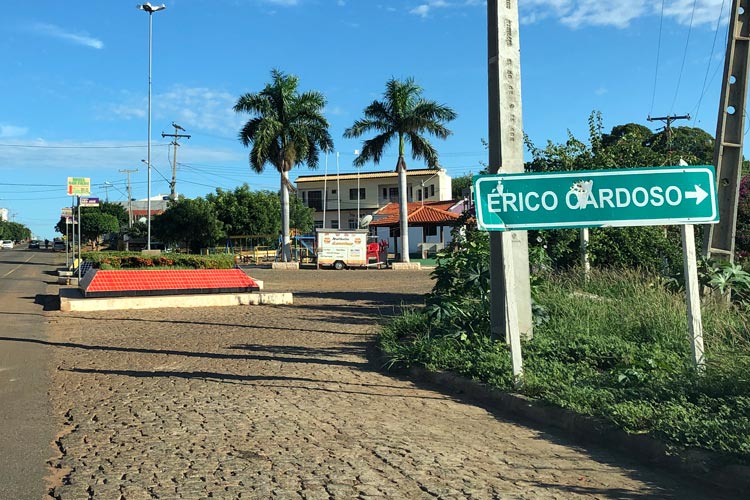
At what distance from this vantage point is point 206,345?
34.5 ft

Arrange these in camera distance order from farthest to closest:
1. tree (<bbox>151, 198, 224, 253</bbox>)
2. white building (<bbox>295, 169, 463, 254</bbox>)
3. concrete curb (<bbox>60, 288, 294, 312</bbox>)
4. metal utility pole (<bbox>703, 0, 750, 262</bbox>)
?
1. white building (<bbox>295, 169, 463, 254</bbox>)
2. tree (<bbox>151, 198, 224, 253</bbox>)
3. concrete curb (<bbox>60, 288, 294, 312</bbox>)
4. metal utility pole (<bbox>703, 0, 750, 262</bbox>)

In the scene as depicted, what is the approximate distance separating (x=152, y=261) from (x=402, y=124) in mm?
22915

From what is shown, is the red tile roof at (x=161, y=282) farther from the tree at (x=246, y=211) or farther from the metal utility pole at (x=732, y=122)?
the tree at (x=246, y=211)

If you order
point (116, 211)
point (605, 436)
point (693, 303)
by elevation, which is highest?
point (116, 211)

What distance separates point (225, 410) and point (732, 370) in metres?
4.71

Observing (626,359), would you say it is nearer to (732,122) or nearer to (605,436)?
(605,436)

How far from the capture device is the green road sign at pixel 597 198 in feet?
22.3

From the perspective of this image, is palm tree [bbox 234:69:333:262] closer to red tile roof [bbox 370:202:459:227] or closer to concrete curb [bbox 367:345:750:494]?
red tile roof [bbox 370:202:459:227]

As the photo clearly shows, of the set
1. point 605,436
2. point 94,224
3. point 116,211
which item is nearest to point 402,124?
point 605,436

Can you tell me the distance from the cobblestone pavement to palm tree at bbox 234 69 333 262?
1237 inches

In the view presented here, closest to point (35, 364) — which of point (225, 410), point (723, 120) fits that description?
point (225, 410)

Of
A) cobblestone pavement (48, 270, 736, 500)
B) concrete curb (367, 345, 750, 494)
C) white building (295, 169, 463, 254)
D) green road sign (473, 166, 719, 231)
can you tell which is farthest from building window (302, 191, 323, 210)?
green road sign (473, 166, 719, 231)

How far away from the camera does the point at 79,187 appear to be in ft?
80.0

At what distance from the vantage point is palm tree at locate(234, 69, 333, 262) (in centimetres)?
4028
